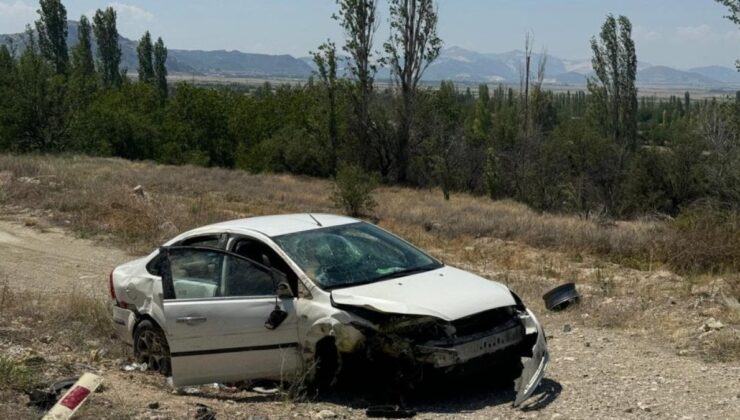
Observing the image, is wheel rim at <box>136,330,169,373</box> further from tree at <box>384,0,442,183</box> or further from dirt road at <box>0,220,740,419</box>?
tree at <box>384,0,442,183</box>

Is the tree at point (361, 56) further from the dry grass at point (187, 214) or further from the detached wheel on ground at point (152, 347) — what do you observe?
the detached wheel on ground at point (152, 347)

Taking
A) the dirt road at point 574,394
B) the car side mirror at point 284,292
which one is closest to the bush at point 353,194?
the dirt road at point 574,394

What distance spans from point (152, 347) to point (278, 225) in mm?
1605

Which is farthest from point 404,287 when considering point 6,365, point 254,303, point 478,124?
point 478,124

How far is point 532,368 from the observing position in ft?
18.6

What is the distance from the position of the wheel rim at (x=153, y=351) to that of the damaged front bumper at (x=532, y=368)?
313 cm

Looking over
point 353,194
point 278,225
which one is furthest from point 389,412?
point 353,194

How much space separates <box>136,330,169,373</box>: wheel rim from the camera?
6.56 metres

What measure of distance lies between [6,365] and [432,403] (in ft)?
10.4

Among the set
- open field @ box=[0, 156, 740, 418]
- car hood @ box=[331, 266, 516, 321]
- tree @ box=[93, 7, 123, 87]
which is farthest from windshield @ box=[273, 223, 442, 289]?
tree @ box=[93, 7, 123, 87]

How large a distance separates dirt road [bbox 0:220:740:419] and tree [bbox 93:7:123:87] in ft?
267

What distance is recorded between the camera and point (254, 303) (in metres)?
5.80

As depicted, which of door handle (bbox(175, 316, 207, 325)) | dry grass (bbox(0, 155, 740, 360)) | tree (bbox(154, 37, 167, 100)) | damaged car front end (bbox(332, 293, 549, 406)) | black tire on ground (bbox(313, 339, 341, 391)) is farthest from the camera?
tree (bbox(154, 37, 167, 100))

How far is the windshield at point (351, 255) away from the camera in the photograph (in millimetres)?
5961
